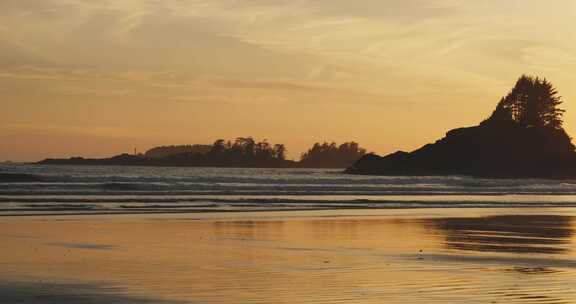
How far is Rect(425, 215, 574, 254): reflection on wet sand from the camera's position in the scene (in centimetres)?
2097

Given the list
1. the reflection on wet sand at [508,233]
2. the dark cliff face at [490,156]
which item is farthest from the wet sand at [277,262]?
the dark cliff face at [490,156]

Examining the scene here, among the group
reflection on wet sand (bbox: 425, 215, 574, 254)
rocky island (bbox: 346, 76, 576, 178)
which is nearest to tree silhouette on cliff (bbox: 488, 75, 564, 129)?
rocky island (bbox: 346, 76, 576, 178)

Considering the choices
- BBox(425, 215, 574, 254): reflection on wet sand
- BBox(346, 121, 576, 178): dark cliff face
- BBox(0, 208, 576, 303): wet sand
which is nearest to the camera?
BBox(0, 208, 576, 303): wet sand

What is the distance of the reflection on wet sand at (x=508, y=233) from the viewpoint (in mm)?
20969

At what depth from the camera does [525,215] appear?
36.6 m

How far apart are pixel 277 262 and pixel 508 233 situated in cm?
1101

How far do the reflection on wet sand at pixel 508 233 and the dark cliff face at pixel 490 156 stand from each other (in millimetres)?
105405

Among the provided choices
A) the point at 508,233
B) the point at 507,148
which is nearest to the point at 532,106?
the point at 507,148

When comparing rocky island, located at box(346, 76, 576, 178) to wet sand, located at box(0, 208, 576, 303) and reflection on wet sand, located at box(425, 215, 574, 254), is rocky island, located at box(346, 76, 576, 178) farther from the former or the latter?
wet sand, located at box(0, 208, 576, 303)

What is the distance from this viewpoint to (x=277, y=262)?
16.9 meters

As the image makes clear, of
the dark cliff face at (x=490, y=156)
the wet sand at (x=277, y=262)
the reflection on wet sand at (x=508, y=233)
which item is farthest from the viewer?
the dark cliff face at (x=490, y=156)

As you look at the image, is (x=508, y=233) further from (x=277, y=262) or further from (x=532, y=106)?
(x=532, y=106)

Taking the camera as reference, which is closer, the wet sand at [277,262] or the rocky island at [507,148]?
the wet sand at [277,262]

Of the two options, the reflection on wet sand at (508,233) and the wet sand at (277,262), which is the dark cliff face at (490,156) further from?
the wet sand at (277,262)
